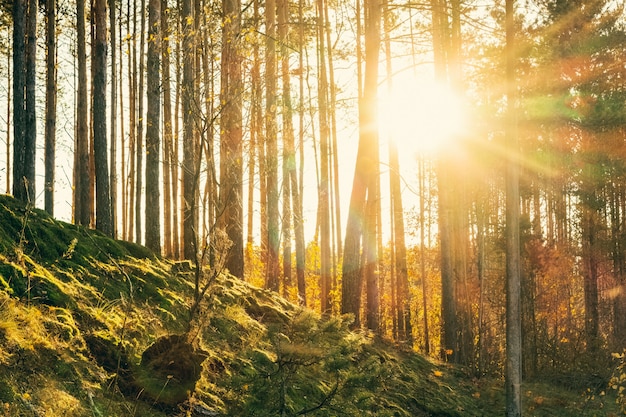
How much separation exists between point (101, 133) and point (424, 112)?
1036 cm

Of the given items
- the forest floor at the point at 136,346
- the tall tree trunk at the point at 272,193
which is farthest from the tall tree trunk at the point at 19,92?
the tall tree trunk at the point at 272,193

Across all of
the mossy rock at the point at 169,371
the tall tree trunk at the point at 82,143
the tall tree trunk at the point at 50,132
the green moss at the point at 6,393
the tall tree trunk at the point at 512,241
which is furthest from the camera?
the tall tree trunk at the point at 50,132

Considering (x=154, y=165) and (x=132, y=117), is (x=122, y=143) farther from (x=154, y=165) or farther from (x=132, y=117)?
(x=154, y=165)

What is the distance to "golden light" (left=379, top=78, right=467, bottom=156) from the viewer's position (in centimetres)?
1711

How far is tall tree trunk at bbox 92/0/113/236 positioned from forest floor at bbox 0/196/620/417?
9.03 feet

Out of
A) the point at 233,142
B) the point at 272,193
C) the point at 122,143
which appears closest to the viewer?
the point at 233,142

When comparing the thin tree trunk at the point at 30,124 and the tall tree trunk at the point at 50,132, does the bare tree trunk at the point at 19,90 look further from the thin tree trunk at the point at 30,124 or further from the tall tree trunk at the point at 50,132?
the tall tree trunk at the point at 50,132

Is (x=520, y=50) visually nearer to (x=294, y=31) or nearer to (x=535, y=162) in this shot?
(x=535, y=162)

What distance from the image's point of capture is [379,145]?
13695 millimetres

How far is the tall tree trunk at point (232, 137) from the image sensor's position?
22.5ft

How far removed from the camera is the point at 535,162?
23.7 m

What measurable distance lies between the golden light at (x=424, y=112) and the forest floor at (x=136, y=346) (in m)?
9.70

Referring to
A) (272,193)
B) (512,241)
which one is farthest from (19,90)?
(512,241)

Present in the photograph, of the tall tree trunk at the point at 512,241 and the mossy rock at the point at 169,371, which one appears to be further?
the tall tree trunk at the point at 512,241
